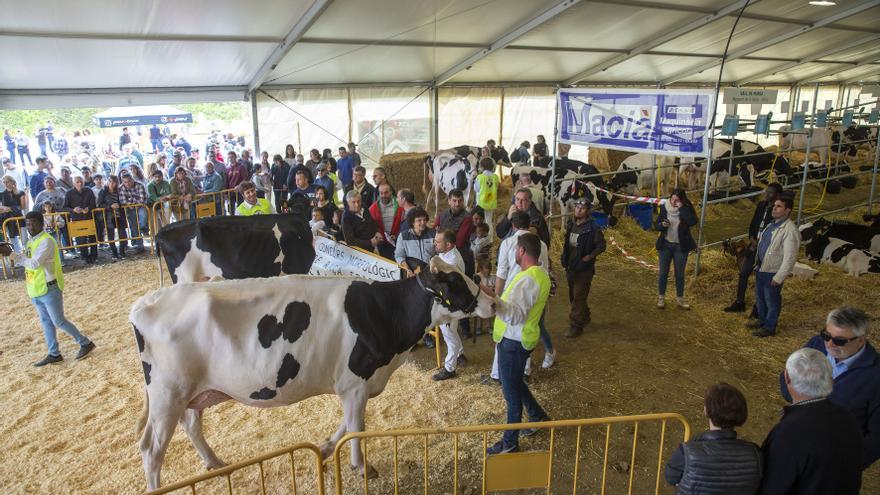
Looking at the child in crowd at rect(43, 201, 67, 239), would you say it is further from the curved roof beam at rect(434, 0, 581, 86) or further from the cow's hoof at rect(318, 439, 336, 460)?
the curved roof beam at rect(434, 0, 581, 86)

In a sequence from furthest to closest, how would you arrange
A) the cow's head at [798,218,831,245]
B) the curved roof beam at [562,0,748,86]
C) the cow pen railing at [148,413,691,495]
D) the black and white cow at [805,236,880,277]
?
the curved roof beam at [562,0,748,86] < the cow's head at [798,218,831,245] < the black and white cow at [805,236,880,277] < the cow pen railing at [148,413,691,495]

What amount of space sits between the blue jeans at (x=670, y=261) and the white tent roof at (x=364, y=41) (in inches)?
229

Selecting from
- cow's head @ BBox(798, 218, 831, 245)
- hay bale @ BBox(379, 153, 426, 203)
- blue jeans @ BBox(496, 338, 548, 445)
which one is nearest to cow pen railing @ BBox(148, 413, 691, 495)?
blue jeans @ BBox(496, 338, 548, 445)

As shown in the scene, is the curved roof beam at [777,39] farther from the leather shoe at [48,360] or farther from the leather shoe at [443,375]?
the leather shoe at [48,360]

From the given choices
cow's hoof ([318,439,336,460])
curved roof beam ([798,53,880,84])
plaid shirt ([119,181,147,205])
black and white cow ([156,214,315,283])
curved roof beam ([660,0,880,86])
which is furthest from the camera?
curved roof beam ([798,53,880,84])

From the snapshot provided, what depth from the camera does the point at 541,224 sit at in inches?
270

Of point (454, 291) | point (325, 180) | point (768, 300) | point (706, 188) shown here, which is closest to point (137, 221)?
point (325, 180)

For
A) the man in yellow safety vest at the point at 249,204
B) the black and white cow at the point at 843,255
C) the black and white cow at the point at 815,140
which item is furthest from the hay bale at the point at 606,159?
the man in yellow safety vest at the point at 249,204

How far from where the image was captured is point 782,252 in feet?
21.9

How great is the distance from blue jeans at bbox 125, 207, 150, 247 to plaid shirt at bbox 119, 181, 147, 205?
0.59 feet

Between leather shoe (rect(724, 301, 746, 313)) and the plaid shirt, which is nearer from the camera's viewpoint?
leather shoe (rect(724, 301, 746, 313))

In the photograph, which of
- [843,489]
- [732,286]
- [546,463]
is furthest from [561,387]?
[732,286]

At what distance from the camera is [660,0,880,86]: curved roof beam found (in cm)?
1440

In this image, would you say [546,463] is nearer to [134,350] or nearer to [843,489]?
[843,489]
